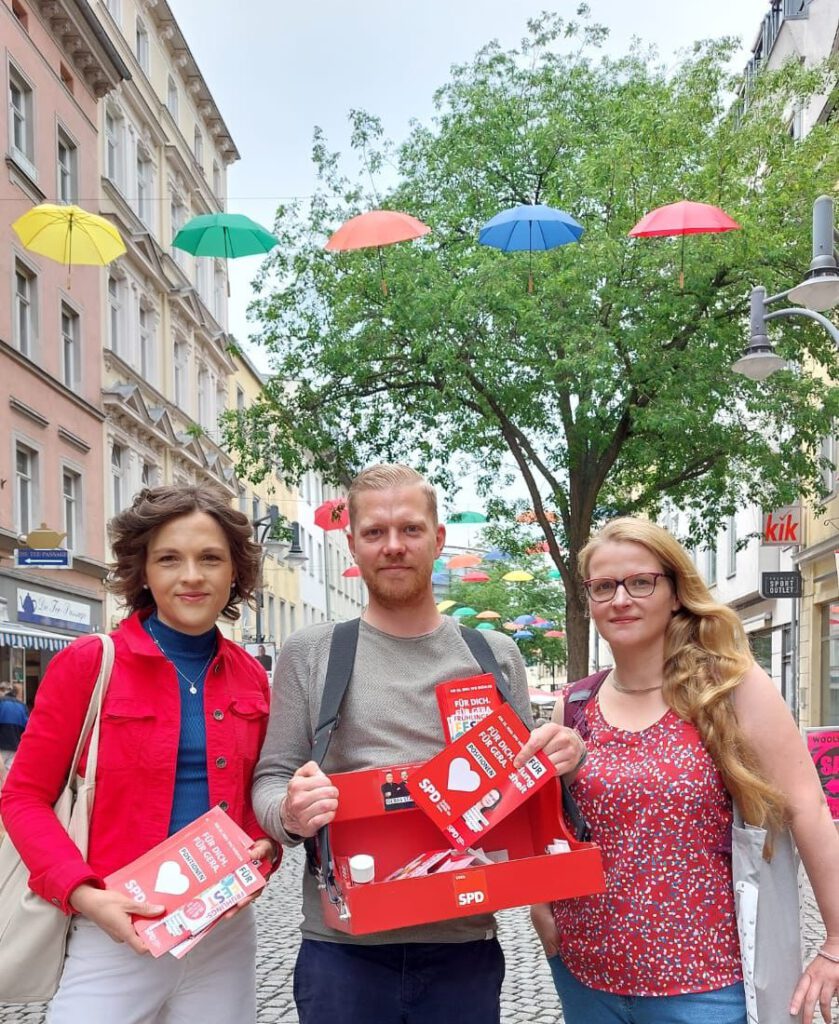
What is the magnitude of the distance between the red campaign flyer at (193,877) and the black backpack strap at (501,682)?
71 centimetres

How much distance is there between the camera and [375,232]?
1267 centimetres

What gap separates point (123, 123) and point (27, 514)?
35.4 feet

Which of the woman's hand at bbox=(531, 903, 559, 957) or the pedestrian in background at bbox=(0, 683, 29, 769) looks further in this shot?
the pedestrian in background at bbox=(0, 683, 29, 769)

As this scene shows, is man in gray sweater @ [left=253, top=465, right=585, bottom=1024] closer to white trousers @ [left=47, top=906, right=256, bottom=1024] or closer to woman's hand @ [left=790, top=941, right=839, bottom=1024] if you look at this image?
white trousers @ [left=47, top=906, right=256, bottom=1024]

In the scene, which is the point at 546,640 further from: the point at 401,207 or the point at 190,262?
the point at 401,207

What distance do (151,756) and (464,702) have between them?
734 millimetres

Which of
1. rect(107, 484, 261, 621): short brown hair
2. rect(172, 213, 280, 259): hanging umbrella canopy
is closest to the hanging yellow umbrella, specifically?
rect(172, 213, 280, 259): hanging umbrella canopy

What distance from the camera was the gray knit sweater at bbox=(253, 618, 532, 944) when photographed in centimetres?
280

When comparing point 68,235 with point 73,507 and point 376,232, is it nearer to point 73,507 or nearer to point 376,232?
point 376,232

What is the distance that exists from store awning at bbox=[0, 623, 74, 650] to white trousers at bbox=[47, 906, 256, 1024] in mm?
15497

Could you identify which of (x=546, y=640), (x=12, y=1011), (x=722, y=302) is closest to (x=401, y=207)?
(x=722, y=302)

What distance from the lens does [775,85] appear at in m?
18.2

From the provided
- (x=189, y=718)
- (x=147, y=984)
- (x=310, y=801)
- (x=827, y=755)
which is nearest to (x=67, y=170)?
(x=827, y=755)

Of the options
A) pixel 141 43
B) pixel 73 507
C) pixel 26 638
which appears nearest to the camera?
pixel 26 638
